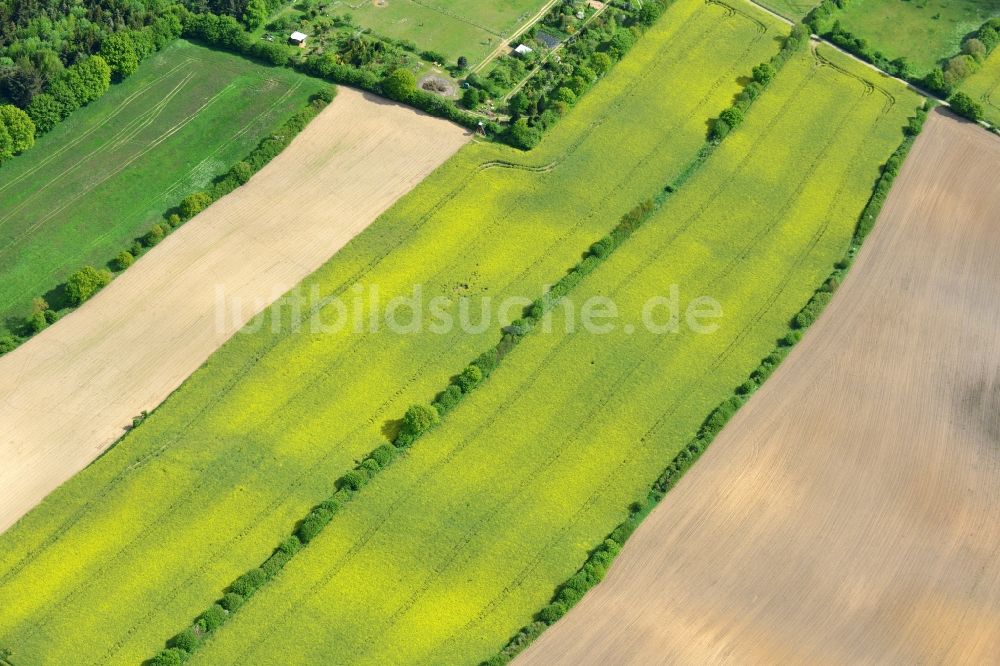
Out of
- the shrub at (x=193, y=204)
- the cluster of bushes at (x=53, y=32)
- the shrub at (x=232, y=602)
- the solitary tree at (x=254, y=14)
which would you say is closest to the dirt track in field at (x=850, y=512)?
the shrub at (x=232, y=602)

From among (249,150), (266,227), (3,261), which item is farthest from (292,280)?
(3,261)

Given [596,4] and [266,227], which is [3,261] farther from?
[596,4]

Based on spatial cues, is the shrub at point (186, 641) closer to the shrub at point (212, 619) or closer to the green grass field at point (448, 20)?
the shrub at point (212, 619)

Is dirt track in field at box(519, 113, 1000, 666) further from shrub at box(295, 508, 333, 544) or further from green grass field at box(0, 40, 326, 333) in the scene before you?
green grass field at box(0, 40, 326, 333)

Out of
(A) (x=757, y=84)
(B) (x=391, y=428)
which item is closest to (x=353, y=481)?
(B) (x=391, y=428)

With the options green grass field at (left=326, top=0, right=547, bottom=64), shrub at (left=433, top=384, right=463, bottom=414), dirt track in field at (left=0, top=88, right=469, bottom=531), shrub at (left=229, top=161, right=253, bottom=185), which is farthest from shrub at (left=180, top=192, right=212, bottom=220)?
green grass field at (left=326, top=0, right=547, bottom=64)

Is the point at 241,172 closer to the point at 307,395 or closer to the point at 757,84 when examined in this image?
the point at 307,395
